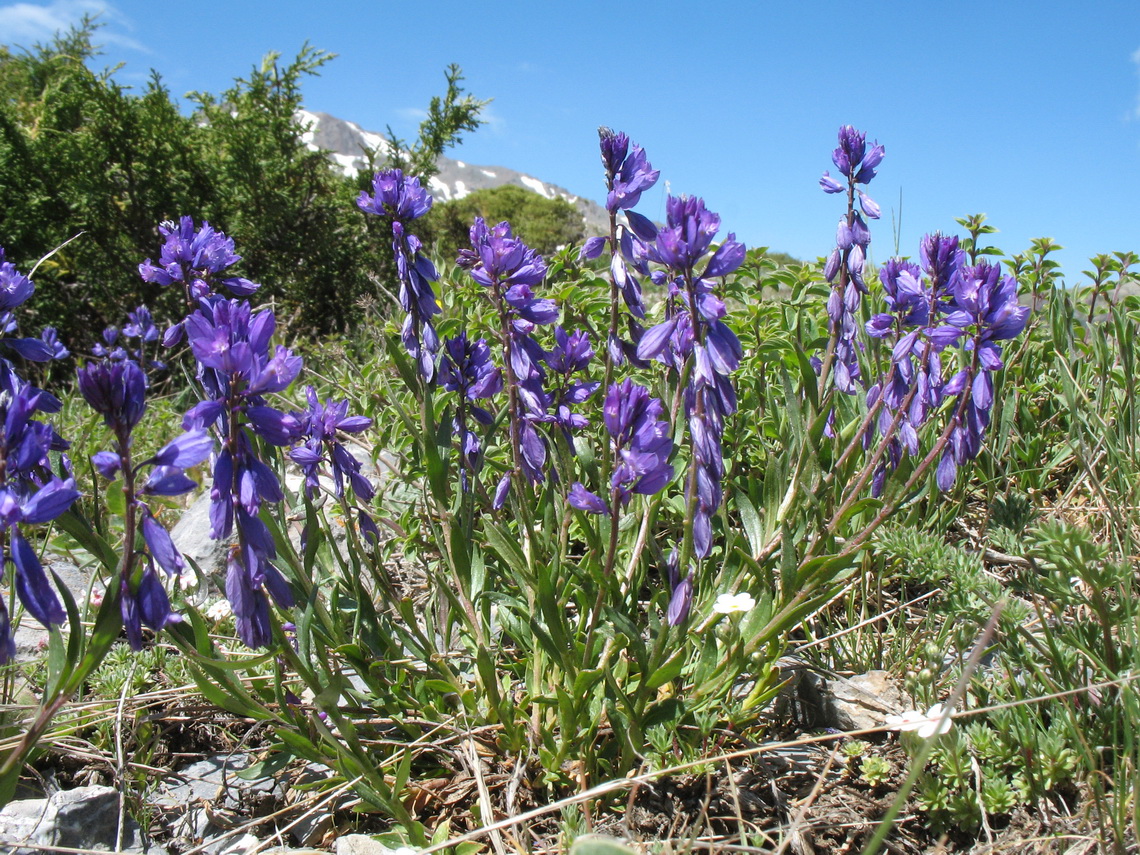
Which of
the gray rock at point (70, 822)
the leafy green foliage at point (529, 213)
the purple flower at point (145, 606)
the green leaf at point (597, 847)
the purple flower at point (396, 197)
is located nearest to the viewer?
the green leaf at point (597, 847)

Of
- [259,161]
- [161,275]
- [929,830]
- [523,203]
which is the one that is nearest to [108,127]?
[259,161]

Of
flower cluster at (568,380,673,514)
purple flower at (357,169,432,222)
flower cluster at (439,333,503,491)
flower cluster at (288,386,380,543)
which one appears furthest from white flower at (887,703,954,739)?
purple flower at (357,169,432,222)

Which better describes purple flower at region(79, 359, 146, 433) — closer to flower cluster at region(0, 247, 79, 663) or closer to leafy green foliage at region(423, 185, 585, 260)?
flower cluster at region(0, 247, 79, 663)

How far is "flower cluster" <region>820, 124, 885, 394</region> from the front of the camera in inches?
95.6

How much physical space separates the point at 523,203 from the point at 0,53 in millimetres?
12922

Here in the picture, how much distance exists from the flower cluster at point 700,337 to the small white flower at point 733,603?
169mm

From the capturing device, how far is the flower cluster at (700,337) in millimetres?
1673

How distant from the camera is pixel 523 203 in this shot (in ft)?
72.8

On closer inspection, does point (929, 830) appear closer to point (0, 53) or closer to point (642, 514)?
point (642, 514)

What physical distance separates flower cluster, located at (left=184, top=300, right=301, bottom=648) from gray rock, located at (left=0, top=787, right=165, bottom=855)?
814 mm

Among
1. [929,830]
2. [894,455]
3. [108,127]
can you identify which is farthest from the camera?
[108,127]

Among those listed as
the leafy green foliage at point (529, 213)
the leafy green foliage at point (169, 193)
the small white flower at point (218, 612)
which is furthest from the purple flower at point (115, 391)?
the leafy green foliage at point (529, 213)

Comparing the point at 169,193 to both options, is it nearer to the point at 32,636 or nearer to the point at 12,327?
the point at 32,636

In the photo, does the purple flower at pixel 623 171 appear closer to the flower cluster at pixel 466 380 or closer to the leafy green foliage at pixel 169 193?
the flower cluster at pixel 466 380
